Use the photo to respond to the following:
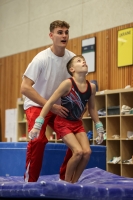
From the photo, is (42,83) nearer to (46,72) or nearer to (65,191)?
(46,72)

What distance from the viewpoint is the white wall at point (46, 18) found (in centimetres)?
1016

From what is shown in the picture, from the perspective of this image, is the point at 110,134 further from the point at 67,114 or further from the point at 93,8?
the point at 67,114

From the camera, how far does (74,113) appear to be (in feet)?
15.6

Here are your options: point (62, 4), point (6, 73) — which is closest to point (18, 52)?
point (6, 73)

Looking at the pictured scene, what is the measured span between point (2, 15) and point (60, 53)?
30.1 feet

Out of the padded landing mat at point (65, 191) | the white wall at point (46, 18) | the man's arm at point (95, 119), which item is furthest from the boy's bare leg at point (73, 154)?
the white wall at point (46, 18)

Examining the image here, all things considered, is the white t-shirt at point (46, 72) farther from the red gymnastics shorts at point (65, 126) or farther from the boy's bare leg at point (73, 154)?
the boy's bare leg at point (73, 154)

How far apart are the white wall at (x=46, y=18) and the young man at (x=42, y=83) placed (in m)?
4.94

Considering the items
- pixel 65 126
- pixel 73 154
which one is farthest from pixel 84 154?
pixel 65 126

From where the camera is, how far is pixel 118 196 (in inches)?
152

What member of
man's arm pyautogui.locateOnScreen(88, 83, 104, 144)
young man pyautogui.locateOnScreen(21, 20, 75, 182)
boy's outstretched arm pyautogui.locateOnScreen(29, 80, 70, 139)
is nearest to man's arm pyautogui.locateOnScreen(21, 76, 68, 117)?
young man pyautogui.locateOnScreen(21, 20, 75, 182)

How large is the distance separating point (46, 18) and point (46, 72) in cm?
741

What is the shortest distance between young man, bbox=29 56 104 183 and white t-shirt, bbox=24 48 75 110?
0.26m

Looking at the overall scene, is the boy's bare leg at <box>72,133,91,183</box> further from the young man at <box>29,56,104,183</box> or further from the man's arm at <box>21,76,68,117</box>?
the man's arm at <box>21,76,68,117</box>
